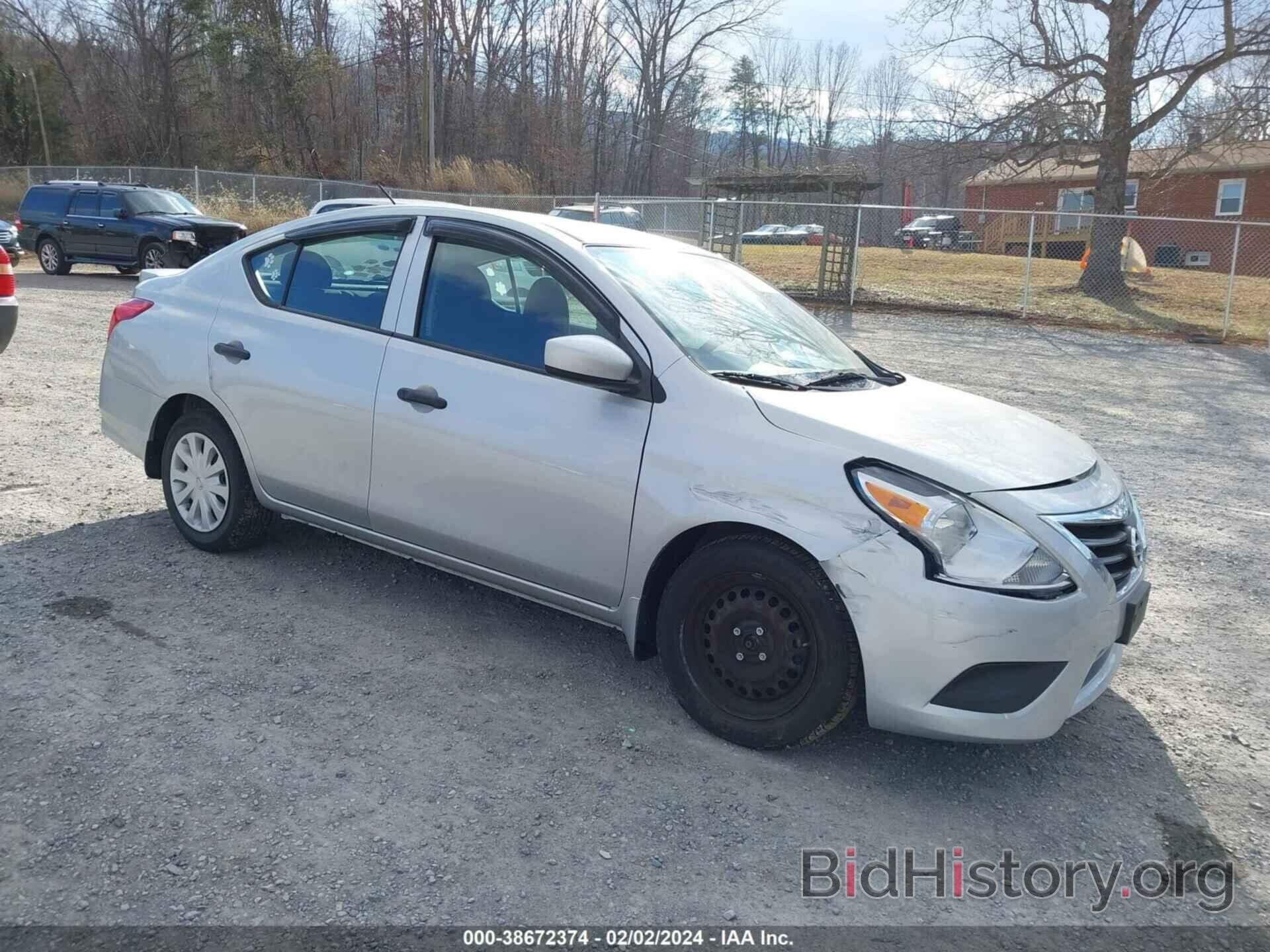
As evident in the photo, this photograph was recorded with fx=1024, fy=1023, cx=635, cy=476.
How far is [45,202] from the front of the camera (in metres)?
20.5

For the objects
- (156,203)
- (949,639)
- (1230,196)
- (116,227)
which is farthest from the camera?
(1230,196)

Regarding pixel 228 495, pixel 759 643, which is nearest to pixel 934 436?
pixel 759 643

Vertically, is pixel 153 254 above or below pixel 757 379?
above

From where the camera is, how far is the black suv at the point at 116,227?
19.2 meters

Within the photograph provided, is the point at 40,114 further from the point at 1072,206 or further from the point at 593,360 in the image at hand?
the point at 593,360

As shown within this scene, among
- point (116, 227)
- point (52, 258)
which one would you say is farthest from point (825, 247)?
point (52, 258)

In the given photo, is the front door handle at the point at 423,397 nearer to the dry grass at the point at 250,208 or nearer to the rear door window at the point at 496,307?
the rear door window at the point at 496,307

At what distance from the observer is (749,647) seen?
3307mm

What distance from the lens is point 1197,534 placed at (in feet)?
20.2

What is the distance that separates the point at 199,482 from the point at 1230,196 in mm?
41099

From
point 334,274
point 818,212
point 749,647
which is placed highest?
point 818,212

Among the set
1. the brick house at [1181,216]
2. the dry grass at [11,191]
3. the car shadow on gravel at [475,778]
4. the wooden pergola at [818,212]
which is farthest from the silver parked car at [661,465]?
the dry grass at [11,191]

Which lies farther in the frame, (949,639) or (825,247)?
(825,247)

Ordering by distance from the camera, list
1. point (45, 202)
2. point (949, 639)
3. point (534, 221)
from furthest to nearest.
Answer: point (45, 202)
point (534, 221)
point (949, 639)
